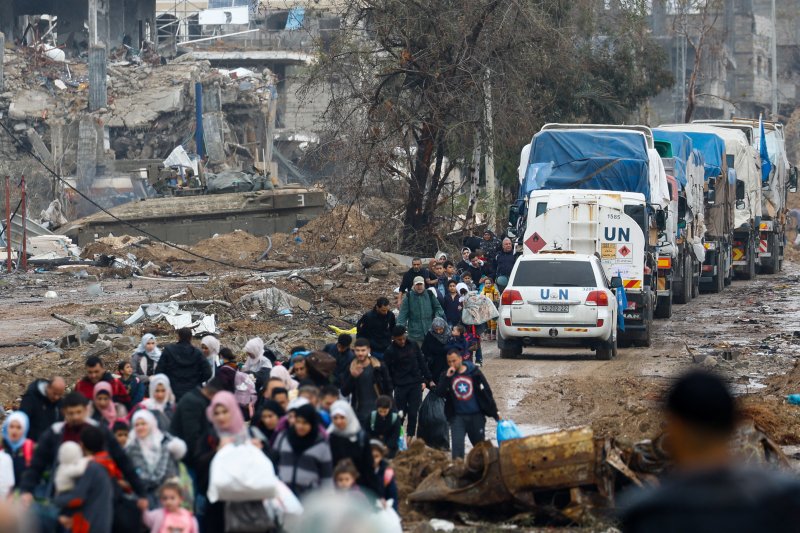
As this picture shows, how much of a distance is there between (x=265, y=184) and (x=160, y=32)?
37.7 metres

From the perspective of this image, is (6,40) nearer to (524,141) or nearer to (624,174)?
(524,141)

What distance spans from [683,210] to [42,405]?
838 inches

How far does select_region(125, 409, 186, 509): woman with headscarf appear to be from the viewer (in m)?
8.66

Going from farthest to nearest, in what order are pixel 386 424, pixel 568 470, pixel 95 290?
pixel 95 290
pixel 386 424
pixel 568 470

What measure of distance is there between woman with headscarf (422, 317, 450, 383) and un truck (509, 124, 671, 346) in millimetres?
8327

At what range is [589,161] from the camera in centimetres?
2541

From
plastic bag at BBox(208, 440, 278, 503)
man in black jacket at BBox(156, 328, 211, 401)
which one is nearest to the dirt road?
man in black jacket at BBox(156, 328, 211, 401)

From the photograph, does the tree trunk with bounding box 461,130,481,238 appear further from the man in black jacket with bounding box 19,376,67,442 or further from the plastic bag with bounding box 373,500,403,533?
the plastic bag with bounding box 373,500,403,533

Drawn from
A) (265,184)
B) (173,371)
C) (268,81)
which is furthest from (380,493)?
(268,81)

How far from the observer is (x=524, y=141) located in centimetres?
3706

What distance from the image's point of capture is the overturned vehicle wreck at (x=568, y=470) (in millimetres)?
10398

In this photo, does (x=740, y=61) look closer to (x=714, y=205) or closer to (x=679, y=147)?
(x=714, y=205)

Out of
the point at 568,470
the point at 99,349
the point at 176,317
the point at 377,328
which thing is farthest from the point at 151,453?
the point at 176,317

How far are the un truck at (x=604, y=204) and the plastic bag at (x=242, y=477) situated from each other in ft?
50.9
